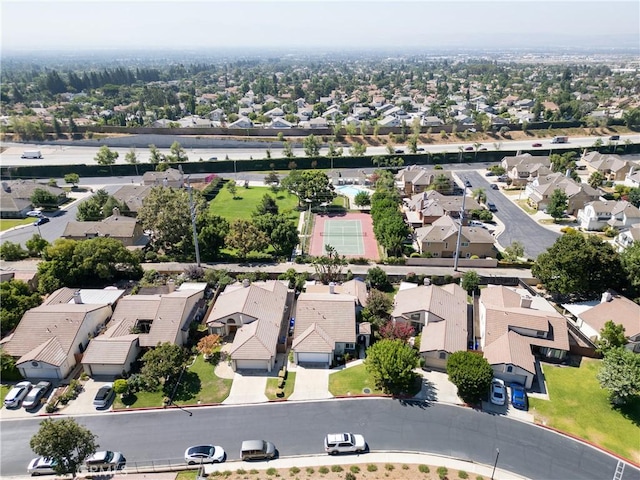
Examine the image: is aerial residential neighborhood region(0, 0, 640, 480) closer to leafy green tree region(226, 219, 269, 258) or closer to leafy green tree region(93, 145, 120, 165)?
leafy green tree region(226, 219, 269, 258)

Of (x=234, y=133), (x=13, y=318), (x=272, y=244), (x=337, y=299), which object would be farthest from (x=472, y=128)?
(x=13, y=318)

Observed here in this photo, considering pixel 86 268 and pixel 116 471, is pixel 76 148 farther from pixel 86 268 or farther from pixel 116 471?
pixel 116 471

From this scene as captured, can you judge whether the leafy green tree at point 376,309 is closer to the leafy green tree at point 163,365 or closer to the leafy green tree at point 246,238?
the leafy green tree at point 246,238

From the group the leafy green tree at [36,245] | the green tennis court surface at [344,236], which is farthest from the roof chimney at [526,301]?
the leafy green tree at [36,245]

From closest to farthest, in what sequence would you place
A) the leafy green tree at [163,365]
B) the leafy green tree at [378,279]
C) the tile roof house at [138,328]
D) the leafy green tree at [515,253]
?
the leafy green tree at [163,365] → the tile roof house at [138,328] → the leafy green tree at [378,279] → the leafy green tree at [515,253]

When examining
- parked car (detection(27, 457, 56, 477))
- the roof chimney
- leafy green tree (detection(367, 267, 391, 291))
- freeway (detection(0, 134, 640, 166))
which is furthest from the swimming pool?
parked car (detection(27, 457, 56, 477))

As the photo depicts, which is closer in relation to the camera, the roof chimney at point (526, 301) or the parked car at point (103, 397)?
the parked car at point (103, 397)

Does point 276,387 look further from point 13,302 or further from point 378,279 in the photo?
point 13,302
